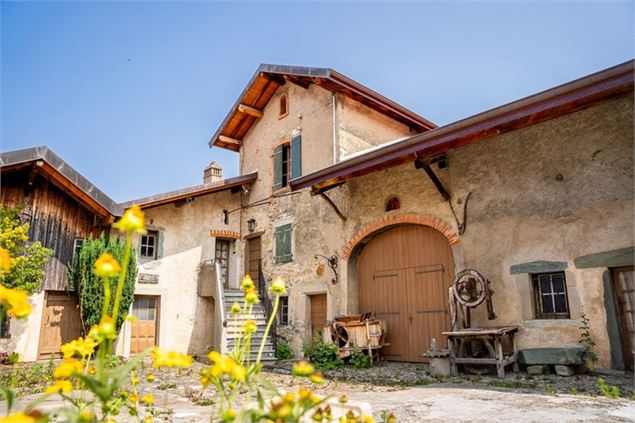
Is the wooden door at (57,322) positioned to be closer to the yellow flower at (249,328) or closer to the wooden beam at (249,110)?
the wooden beam at (249,110)

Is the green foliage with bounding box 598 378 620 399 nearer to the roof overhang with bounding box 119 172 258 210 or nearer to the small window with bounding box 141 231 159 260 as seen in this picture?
the roof overhang with bounding box 119 172 258 210

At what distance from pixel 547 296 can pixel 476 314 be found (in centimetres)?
125

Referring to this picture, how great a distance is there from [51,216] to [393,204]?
318 inches

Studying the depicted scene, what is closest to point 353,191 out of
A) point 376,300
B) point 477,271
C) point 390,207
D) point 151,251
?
point 390,207

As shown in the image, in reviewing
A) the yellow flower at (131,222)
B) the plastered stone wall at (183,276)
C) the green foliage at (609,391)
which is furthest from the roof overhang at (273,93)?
the yellow flower at (131,222)

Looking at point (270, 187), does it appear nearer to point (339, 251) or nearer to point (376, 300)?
point (339, 251)

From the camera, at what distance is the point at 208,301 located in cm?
1279

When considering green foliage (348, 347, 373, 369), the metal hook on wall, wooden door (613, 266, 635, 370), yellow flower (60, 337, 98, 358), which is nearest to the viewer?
yellow flower (60, 337, 98, 358)

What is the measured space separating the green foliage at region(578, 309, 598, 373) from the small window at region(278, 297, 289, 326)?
7.05 m

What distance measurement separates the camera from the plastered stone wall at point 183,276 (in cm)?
1193

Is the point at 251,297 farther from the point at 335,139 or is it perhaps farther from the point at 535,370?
the point at 335,139

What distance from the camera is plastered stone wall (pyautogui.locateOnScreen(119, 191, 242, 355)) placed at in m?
11.9

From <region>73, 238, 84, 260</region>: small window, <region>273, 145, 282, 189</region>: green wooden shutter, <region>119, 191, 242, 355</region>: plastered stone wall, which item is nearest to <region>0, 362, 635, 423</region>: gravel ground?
<region>119, 191, 242, 355</region>: plastered stone wall

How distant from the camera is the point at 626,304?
22.5 feet
